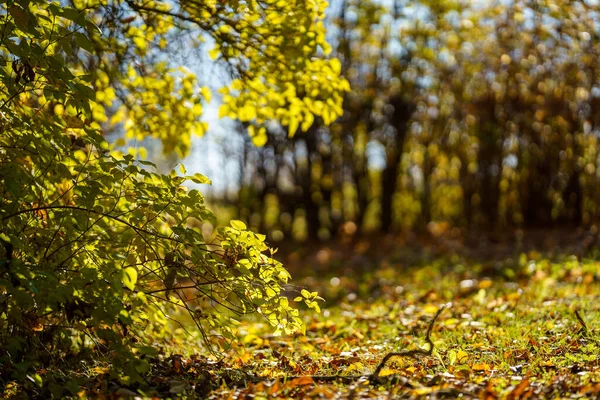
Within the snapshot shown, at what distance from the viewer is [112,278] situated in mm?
3594

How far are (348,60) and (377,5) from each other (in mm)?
1474

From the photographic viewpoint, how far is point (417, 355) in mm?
4828

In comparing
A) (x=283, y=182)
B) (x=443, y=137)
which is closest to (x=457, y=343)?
(x=443, y=137)

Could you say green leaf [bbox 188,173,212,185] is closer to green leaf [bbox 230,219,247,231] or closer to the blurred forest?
green leaf [bbox 230,219,247,231]

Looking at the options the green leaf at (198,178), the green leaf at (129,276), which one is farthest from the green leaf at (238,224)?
the green leaf at (129,276)

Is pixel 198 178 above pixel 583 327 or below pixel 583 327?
above

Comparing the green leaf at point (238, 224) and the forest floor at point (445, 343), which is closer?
the forest floor at point (445, 343)

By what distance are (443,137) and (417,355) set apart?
35.4ft

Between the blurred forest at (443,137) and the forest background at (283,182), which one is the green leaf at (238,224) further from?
the blurred forest at (443,137)

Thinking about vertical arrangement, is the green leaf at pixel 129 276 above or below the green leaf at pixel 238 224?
below

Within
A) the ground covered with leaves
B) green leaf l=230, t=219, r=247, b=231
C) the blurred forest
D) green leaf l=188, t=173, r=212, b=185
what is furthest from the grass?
the blurred forest

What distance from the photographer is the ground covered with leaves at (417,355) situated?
12.9ft

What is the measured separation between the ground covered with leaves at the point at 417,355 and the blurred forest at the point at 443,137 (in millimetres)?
4986

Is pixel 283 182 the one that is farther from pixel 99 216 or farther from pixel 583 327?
pixel 99 216
